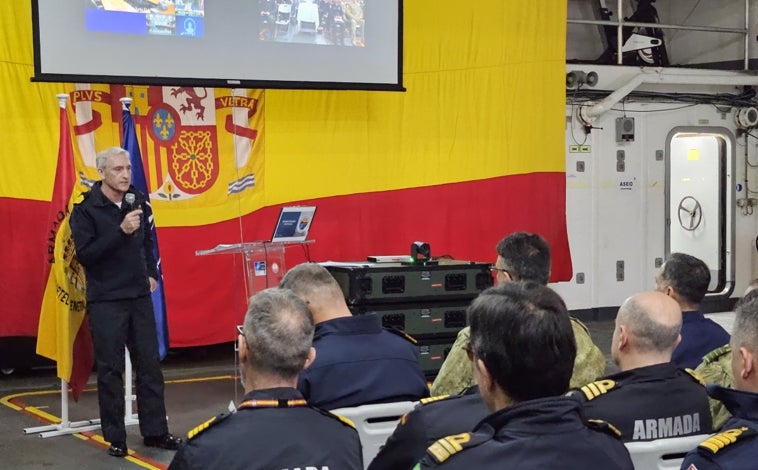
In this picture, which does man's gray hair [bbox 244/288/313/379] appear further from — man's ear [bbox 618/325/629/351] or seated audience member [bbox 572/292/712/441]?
man's ear [bbox 618/325/629/351]

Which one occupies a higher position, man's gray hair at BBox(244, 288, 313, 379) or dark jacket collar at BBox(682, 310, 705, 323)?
man's gray hair at BBox(244, 288, 313, 379)

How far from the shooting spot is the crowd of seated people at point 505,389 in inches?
61.6

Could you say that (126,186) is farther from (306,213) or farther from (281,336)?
(281,336)

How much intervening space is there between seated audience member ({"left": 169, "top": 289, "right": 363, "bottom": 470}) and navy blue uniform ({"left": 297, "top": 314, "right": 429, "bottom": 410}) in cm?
73

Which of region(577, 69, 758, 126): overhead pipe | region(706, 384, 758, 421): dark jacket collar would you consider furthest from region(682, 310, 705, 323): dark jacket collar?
region(577, 69, 758, 126): overhead pipe

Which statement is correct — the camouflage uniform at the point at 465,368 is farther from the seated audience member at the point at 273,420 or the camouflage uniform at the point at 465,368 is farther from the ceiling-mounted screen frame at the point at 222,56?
the ceiling-mounted screen frame at the point at 222,56

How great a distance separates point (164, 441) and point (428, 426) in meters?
3.18

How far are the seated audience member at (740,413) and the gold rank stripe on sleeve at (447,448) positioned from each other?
2.15 ft

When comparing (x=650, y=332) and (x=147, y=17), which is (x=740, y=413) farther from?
(x=147, y=17)

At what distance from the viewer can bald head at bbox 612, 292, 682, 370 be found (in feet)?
8.66

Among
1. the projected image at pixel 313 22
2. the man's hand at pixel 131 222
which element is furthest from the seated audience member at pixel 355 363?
the projected image at pixel 313 22

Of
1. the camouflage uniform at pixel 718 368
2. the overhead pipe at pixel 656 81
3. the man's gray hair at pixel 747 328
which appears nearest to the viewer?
the man's gray hair at pixel 747 328

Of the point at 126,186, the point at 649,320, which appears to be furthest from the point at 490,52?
the point at 649,320

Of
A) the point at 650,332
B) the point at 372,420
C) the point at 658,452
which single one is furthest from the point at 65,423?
the point at 658,452
